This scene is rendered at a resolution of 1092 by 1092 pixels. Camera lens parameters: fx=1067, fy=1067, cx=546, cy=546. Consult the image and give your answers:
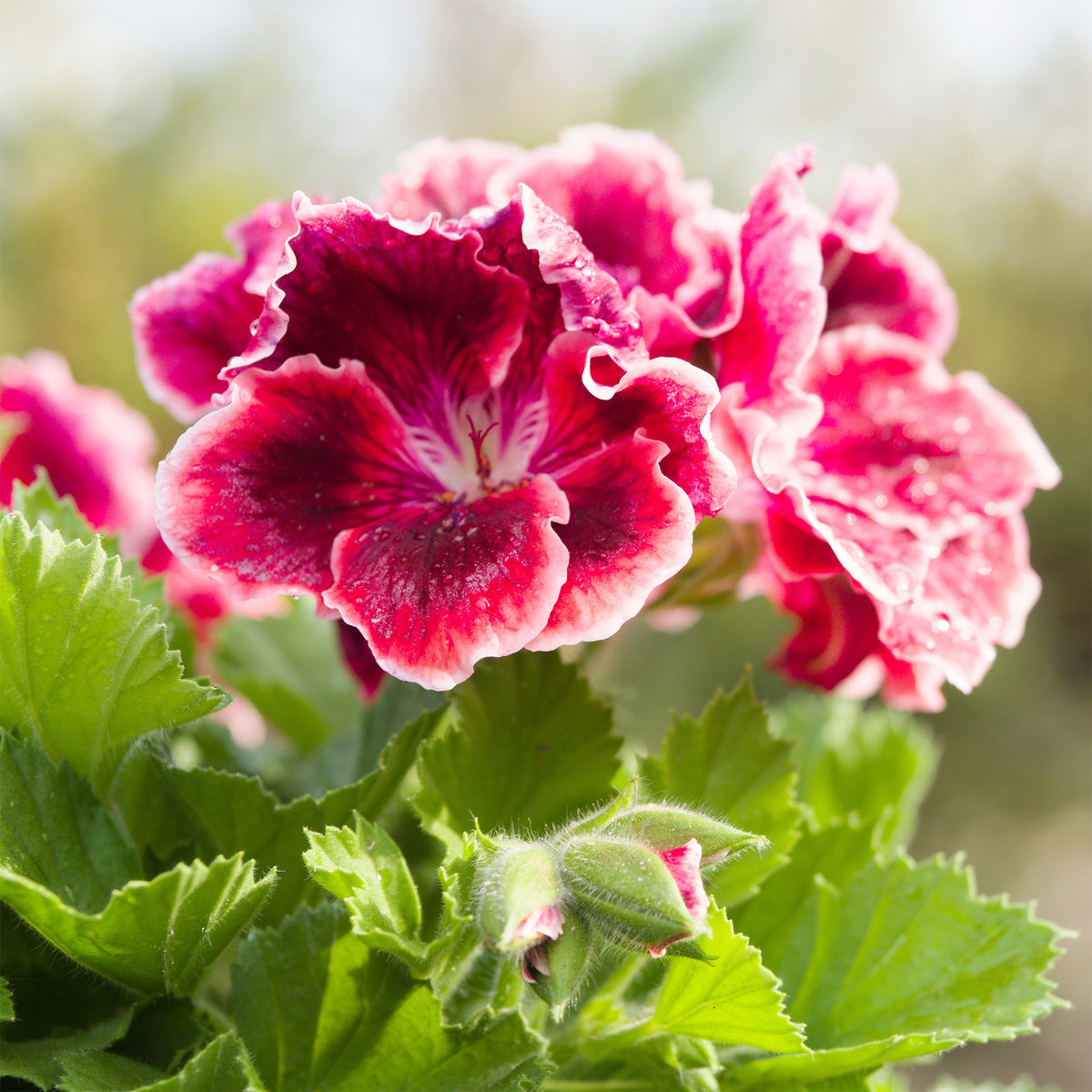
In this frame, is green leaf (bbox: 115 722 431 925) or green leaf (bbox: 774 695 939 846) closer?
green leaf (bbox: 115 722 431 925)

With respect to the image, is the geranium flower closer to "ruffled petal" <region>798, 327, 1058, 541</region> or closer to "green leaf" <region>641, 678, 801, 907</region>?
"ruffled petal" <region>798, 327, 1058, 541</region>

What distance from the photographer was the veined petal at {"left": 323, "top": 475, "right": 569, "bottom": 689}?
0.43m

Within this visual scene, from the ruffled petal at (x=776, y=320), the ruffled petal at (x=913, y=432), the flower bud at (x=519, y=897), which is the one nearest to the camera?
the flower bud at (x=519, y=897)

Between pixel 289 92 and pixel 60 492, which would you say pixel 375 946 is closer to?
pixel 60 492

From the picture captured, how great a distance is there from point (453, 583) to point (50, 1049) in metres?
0.27

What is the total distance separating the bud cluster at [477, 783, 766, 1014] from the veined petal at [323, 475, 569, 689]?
3.1 inches

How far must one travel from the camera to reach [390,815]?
58cm

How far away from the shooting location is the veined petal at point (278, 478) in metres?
0.46

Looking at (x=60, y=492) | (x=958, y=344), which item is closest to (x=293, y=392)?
(x=60, y=492)

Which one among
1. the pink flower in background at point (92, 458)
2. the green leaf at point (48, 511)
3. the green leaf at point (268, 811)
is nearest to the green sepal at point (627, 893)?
the green leaf at point (268, 811)

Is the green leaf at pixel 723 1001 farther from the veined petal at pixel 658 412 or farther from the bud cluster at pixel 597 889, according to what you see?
the veined petal at pixel 658 412

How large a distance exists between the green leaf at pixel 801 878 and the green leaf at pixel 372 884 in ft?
0.73

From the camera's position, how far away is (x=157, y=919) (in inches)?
16.4

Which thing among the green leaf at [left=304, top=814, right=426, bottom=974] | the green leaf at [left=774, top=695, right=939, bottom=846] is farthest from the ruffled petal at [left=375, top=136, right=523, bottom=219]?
the green leaf at [left=774, top=695, right=939, bottom=846]
